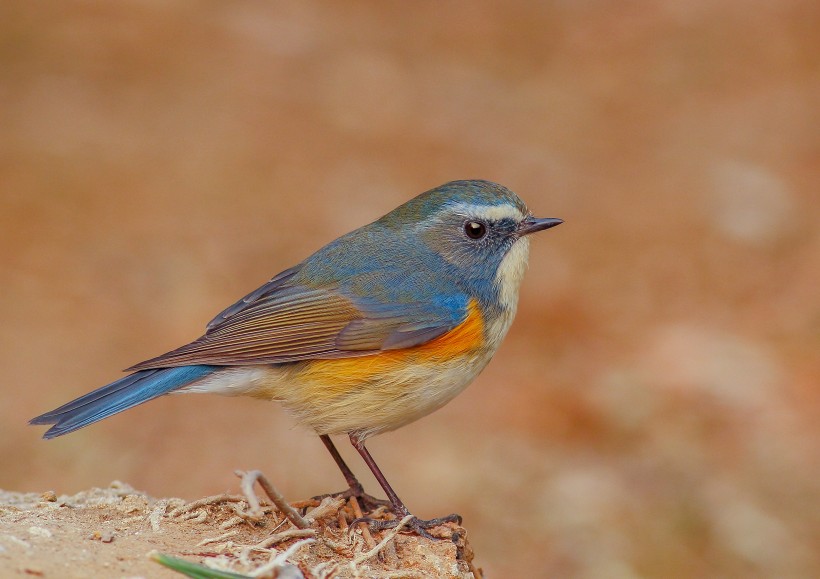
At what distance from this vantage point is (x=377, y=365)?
498 centimetres

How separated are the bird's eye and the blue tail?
57.6 inches

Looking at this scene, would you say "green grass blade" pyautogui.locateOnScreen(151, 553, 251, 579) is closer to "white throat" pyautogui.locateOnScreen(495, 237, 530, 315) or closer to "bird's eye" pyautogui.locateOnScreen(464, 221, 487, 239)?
"white throat" pyautogui.locateOnScreen(495, 237, 530, 315)

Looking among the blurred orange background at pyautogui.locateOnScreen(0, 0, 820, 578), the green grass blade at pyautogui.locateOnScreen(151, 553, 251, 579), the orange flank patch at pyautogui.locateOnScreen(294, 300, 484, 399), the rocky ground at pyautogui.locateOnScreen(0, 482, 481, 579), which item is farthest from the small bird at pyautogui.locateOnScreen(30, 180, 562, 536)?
the blurred orange background at pyautogui.locateOnScreen(0, 0, 820, 578)

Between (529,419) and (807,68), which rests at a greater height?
(807,68)

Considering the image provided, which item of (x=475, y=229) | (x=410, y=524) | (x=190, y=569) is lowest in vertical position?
(x=190, y=569)

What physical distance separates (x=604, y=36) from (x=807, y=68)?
2.73 m

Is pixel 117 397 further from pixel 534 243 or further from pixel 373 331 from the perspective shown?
pixel 534 243

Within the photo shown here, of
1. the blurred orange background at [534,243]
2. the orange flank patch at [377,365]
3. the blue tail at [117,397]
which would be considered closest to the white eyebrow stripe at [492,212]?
the orange flank patch at [377,365]

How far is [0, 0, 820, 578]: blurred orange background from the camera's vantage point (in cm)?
832

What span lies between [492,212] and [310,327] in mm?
1097

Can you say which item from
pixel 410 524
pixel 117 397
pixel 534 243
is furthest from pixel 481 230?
pixel 534 243

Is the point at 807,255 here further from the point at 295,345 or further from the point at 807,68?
the point at 295,345

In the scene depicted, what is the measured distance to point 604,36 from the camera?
15.8 m

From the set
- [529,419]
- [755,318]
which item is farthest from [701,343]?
[529,419]
